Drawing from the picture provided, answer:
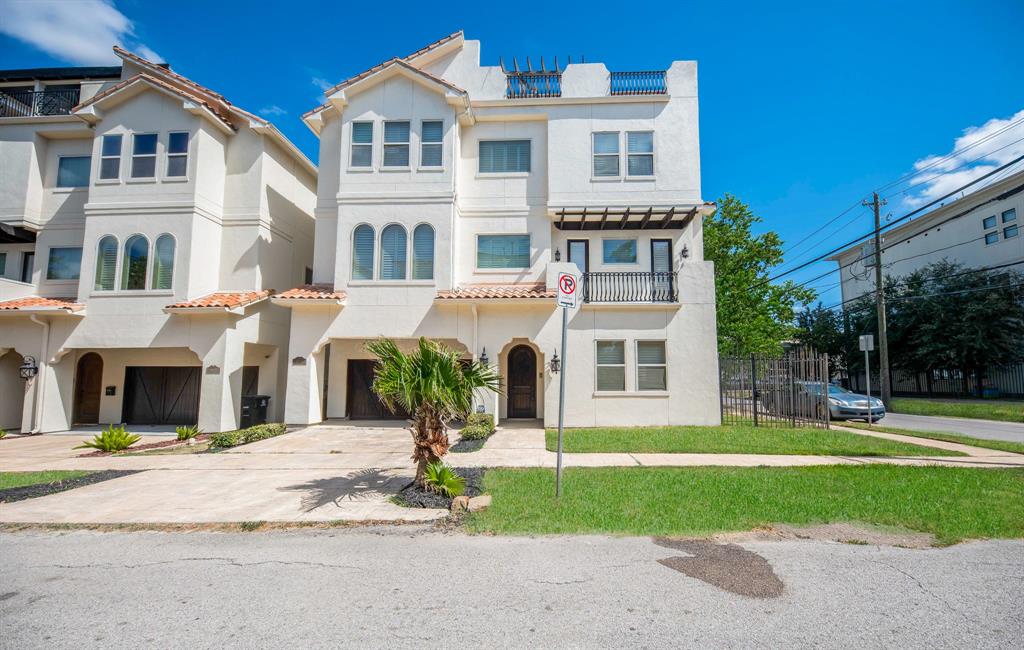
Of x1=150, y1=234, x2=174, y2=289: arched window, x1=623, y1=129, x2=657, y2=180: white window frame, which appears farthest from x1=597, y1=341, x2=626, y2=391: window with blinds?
x1=150, y1=234, x2=174, y2=289: arched window

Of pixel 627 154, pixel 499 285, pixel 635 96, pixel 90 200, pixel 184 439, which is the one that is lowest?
pixel 184 439

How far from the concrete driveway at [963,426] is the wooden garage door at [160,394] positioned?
77.7 feet

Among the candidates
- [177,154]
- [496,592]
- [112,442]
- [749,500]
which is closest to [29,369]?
[112,442]

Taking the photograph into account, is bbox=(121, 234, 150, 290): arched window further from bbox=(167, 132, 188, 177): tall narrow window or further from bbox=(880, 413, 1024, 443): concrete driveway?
bbox=(880, 413, 1024, 443): concrete driveway

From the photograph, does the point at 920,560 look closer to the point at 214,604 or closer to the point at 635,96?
the point at 214,604

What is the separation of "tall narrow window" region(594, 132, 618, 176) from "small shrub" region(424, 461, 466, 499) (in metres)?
12.2

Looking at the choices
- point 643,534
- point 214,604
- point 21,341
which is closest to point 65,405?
point 21,341

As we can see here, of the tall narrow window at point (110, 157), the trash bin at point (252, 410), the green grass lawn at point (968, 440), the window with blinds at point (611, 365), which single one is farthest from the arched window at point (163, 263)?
the green grass lawn at point (968, 440)

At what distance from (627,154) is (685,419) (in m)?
8.83

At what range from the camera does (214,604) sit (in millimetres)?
3850

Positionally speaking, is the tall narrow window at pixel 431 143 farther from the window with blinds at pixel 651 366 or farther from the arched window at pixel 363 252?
the window with blinds at pixel 651 366

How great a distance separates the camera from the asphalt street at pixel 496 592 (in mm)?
3357

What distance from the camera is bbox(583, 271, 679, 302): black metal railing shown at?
15.1m

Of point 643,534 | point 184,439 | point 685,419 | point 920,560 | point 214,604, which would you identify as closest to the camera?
point 214,604
